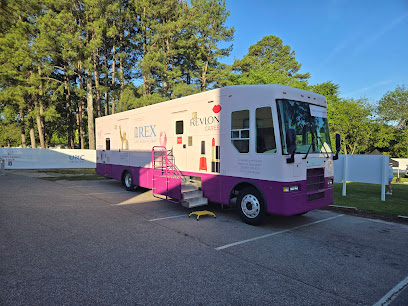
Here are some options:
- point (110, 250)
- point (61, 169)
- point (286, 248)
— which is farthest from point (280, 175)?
point (61, 169)

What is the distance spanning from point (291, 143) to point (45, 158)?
20360mm

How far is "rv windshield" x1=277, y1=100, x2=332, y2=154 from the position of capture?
5594 millimetres

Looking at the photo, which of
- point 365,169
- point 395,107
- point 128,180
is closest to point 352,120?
point 395,107

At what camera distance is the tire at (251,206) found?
584 cm

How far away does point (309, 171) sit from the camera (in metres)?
5.89

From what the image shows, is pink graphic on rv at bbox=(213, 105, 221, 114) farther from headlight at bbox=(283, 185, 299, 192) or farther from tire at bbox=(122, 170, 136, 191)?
tire at bbox=(122, 170, 136, 191)

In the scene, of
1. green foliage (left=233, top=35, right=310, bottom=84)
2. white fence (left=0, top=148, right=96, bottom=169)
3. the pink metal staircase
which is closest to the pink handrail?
the pink metal staircase

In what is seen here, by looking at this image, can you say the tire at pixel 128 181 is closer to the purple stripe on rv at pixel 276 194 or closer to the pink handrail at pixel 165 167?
the pink handrail at pixel 165 167

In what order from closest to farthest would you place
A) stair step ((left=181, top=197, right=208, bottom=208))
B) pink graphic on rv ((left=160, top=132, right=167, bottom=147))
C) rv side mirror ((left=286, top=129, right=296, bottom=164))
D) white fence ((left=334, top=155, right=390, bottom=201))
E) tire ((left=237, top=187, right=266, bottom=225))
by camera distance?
rv side mirror ((left=286, top=129, right=296, bottom=164)) → tire ((left=237, top=187, right=266, bottom=225)) → stair step ((left=181, top=197, right=208, bottom=208)) → pink graphic on rv ((left=160, top=132, right=167, bottom=147)) → white fence ((left=334, top=155, right=390, bottom=201))

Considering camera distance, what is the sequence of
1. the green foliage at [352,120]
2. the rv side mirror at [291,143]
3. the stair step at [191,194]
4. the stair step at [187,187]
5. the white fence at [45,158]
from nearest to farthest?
the rv side mirror at [291,143]
the stair step at [191,194]
the stair step at [187,187]
the white fence at [45,158]
the green foliage at [352,120]

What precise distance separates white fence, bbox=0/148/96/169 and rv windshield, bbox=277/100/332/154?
63.0 feet

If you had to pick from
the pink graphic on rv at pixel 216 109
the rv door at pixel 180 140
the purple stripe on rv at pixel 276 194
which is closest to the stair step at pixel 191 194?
the purple stripe on rv at pixel 276 194

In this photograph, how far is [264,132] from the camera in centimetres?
570

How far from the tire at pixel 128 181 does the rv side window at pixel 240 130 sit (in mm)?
5695
